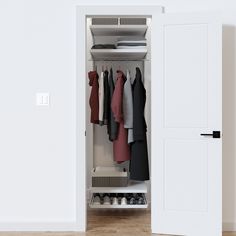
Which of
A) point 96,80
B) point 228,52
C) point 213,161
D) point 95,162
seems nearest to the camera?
point 213,161

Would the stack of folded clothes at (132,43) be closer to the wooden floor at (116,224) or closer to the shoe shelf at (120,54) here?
the shoe shelf at (120,54)

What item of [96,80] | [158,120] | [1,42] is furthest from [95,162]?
[1,42]

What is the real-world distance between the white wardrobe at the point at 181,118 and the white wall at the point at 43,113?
4.8 inches

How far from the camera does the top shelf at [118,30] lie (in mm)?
3781

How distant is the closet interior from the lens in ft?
12.0

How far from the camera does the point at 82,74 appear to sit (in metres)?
3.19

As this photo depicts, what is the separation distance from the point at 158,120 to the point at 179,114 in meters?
0.18

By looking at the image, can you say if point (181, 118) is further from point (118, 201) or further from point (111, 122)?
point (118, 201)

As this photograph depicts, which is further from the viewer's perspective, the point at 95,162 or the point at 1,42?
the point at 95,162

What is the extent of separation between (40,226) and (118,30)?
83.0 inches

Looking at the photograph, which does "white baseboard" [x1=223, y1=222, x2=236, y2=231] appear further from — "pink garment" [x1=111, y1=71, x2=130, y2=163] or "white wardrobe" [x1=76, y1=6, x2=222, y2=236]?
"pink garment" [x1=111, y1=71, x2=130, y2=163]

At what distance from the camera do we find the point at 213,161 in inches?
118

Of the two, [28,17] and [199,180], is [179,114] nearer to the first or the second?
[199,180]

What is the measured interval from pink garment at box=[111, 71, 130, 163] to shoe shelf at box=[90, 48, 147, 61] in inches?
9.5
